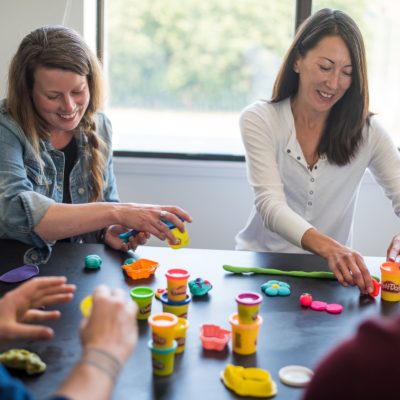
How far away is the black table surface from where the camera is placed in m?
1.06

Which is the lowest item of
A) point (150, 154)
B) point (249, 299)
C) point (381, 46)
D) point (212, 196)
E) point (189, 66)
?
point (212, 196)

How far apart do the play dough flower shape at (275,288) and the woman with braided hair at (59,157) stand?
0.99 ft

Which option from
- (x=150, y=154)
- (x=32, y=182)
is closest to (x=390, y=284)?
(x=32, y=182)

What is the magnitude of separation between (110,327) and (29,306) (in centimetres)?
25

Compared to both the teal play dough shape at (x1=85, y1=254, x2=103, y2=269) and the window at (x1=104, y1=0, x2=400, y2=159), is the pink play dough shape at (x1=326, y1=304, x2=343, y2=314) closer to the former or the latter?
the teal play dough shape at (x1=85, y1=254, x2=103, y2=269)

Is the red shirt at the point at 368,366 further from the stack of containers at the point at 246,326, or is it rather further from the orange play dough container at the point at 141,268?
the orange play dough container at the point at 141,268

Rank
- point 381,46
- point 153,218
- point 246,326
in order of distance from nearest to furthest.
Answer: point 246,326 → point 153,218 → point 381,46

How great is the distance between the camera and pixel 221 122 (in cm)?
325

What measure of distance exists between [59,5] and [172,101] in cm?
77

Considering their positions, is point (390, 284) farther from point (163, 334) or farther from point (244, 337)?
point (163, 334)


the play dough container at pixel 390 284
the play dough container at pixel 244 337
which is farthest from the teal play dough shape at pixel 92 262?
the play dough container at pixel 390 284

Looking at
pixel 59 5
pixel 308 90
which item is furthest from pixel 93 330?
pixel 59 5

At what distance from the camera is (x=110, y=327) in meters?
0.94

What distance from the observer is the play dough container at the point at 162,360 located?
3.55ft
